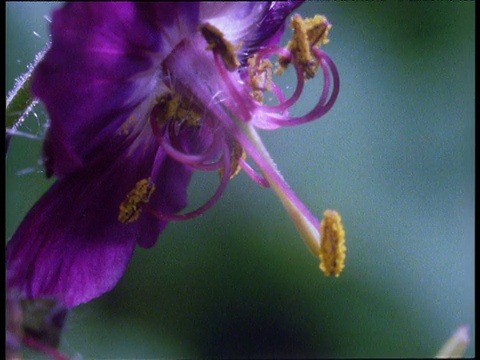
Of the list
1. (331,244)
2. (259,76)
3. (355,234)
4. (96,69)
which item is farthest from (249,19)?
(355,234)

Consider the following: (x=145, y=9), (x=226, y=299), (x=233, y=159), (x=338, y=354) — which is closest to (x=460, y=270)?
(x=338, y=354)

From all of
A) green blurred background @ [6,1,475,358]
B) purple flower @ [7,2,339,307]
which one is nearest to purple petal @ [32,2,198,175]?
purple flower @ [7,2,339,307]

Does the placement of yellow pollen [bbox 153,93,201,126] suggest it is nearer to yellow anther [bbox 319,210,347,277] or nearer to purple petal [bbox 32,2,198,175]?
purple petal [bbox 32,2,198,175]

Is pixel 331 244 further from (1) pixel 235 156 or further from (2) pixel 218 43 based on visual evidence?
(2) pixel 218 43

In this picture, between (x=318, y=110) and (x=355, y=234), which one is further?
(x=355, y=234)

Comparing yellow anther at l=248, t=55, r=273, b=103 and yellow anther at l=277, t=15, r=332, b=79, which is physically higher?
yellow anther at l=277, t=15, r=332, b=79

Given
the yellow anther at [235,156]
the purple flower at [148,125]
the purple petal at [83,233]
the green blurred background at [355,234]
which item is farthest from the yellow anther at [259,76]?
the green blurred background at [355,234]
